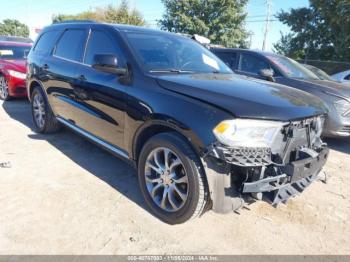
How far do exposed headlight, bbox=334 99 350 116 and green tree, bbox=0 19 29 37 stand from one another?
234 feet

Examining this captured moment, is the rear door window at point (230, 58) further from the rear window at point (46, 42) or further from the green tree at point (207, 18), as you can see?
the green tree at point (207, 18)

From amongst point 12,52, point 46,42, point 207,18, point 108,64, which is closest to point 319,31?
point 207,18

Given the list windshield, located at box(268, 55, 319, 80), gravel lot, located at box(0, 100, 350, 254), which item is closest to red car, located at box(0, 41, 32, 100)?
gravel lot, located at box(0, 100, 350, 254)

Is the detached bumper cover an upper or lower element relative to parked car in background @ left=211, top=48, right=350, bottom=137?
lower

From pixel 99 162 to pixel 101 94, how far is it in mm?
1169

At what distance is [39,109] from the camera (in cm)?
529

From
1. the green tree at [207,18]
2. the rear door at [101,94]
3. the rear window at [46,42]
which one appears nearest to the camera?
the rear door at [101,94]

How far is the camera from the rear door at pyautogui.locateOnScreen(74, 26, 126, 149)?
329 cm

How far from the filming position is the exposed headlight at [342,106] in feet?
17.6

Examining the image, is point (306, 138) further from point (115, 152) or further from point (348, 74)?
point (348, 74)

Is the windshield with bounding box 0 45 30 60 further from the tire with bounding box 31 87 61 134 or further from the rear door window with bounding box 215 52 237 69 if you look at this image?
the rear door window with bounding box 215 52 237 69

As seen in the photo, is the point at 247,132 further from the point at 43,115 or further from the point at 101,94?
the point at 43,115

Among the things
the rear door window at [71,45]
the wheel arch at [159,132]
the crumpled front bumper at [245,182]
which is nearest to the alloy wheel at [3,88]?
the rear door window at [71,45]

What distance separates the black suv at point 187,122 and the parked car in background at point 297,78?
2.10 metres
